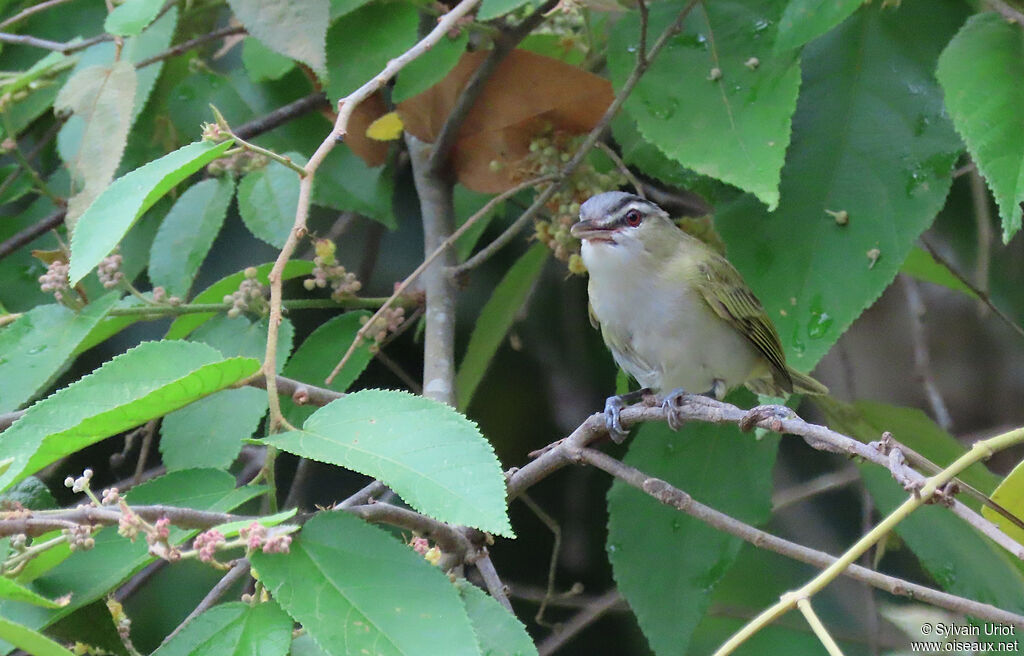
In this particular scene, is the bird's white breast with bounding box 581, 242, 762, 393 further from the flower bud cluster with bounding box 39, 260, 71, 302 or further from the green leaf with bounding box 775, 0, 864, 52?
the flower bud cluster with bounding box 39, 260, 71, 302

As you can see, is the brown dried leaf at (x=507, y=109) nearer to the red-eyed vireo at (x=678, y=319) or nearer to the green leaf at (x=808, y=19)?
the red-eyed vireo at (x=678, y=319)

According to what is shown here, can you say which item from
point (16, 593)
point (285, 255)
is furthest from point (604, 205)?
point (16, 593)

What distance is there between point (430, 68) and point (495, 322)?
0.71 metres

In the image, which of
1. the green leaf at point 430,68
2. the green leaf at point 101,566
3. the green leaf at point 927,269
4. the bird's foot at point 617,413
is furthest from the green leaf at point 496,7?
the green leaf at point 927,269

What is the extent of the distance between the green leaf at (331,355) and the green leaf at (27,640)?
111cm

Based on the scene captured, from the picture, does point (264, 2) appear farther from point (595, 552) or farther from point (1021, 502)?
point (595, 552)

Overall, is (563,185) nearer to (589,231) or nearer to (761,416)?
(589,231)

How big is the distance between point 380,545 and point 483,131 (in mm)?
1437

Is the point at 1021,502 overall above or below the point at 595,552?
above

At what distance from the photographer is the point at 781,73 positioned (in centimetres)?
205

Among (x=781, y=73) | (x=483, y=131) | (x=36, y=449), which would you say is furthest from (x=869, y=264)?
(x=36, y=449)

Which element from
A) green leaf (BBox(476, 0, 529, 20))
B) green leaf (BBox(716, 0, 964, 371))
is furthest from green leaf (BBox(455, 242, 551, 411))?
green leaf (BBox(476, 0, 529, 20))

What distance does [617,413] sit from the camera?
1820 mm

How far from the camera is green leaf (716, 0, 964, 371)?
1974 mm
